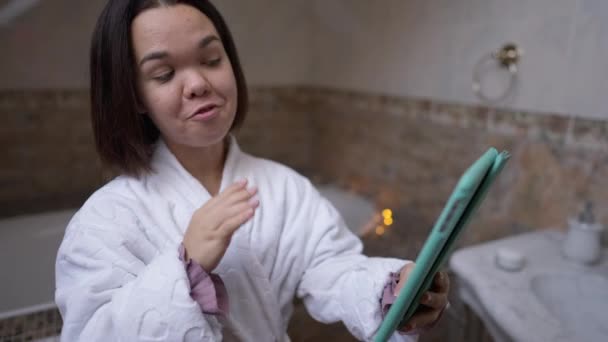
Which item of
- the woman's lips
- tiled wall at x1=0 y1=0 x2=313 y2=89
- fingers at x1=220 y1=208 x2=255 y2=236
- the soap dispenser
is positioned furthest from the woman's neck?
the soap dispenser

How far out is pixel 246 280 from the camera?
734 mm

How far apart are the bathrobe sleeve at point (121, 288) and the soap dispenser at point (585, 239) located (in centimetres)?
87

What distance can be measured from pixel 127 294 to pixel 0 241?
37.5 inches

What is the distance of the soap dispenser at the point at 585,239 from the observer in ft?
3.17

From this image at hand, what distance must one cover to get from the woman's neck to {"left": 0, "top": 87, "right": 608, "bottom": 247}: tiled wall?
0.64 feet

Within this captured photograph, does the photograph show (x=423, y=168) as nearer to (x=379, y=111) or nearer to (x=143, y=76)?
(x=379, y=111)

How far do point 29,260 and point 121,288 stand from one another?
2.47ft

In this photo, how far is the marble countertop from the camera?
0.76 m

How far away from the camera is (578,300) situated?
89cm

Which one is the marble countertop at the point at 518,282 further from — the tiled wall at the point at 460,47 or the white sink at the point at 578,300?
the tiled wall at the point at 460,47

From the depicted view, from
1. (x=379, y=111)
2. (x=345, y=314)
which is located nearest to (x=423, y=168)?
(x=379, y=111)

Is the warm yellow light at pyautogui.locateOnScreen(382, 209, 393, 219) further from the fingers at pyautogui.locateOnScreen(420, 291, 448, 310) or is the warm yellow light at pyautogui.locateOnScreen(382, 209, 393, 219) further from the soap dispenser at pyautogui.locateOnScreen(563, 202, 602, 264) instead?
the fingers at pyautogui.locateOnScreen(420, 291, 448, 310)

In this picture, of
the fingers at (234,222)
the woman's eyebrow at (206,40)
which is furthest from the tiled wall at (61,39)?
the fingers at (234,222)

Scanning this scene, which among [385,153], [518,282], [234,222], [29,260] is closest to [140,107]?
[234,222]
